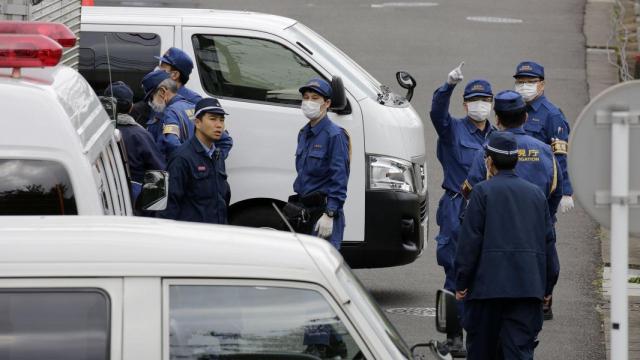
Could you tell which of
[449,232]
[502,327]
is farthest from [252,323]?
[449,232]

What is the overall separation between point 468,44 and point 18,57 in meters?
18.2

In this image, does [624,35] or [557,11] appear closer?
[624,35]

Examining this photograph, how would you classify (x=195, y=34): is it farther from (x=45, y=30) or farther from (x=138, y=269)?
(x=138, y=269)

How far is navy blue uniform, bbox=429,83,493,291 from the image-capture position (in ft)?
33.4

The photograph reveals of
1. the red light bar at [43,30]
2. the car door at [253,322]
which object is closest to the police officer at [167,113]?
the red light bar at [43,30]

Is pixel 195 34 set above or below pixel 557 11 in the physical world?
below

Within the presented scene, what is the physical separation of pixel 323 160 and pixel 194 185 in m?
0.94

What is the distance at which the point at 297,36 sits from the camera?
36.3ft

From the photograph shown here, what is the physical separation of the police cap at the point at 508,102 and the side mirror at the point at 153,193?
2665mm

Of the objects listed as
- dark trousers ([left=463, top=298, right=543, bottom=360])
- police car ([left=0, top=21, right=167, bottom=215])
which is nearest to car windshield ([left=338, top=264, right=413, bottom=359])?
police car ([left=0, top=21, right=167, bottom=215])

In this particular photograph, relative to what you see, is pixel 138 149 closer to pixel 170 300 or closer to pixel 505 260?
pixel 505 260

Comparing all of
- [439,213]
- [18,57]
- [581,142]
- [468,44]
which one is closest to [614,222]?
[581,142]

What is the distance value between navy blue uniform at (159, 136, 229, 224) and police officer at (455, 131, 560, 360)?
7.33 ft

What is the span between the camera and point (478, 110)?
10195 millimetres
